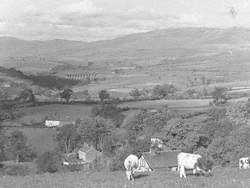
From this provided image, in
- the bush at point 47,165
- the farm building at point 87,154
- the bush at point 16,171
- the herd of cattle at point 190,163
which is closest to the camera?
the herd of cattle at point 190,163

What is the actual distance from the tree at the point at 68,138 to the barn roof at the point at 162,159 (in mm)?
47534

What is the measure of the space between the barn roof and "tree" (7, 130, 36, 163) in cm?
4184

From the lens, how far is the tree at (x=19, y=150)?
84.0 meters

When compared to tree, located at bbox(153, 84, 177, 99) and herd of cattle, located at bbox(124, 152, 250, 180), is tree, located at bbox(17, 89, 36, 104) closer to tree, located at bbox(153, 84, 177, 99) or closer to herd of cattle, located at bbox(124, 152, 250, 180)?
tree, located at bbox(153, 84, 177, 99)

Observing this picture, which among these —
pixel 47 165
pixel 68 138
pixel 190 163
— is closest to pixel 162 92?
pixel 68 138

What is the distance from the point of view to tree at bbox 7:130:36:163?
8401cm

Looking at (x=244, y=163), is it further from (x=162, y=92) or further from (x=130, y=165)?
(x=162, y=92)

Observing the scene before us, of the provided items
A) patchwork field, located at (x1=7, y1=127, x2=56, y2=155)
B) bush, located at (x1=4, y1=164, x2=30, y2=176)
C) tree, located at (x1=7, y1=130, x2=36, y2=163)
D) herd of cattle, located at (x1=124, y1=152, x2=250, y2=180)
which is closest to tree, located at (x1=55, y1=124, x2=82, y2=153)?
patchwork field, located at (x1=7, y1=127, x2=56, y2=155)

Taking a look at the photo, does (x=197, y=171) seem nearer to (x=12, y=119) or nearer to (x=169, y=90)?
(x=12, y=119)

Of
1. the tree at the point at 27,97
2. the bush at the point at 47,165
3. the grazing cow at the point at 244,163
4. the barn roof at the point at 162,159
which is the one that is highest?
the tree at the point at 27,97

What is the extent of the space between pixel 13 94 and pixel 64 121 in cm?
6509

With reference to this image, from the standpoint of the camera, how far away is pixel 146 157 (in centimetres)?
4750

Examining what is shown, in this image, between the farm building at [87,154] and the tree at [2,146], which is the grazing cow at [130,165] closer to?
the farm building at [87,154]

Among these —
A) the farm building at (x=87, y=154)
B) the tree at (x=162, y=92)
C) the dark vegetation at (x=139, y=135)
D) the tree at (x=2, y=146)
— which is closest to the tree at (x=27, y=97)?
the dark vegetation at (x=139, y=135)
